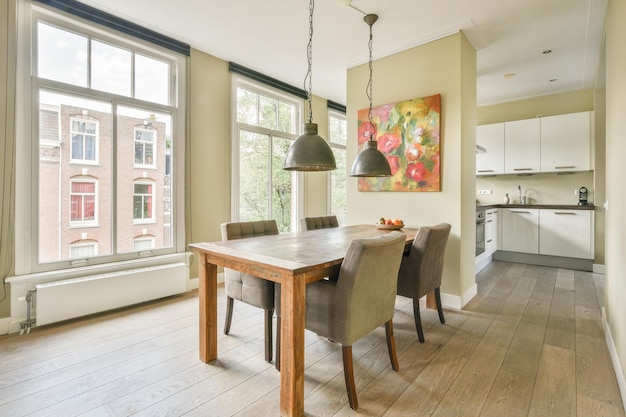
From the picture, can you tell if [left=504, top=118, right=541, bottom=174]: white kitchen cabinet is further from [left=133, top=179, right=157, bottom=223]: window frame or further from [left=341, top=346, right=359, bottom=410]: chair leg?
[left=133, top=179, right=157, bottom=223]: window frame

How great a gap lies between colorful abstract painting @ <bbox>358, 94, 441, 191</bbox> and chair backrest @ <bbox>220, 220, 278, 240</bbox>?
145cm

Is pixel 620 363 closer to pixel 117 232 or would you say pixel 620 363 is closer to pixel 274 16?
pixel 274 16

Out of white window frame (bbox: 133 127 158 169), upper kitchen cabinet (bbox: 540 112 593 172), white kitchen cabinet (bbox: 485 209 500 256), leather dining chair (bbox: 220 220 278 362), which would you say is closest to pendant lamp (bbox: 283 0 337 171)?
leather dining chair (bbox: 220 220 278 362)

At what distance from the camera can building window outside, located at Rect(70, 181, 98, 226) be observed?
2.86 m

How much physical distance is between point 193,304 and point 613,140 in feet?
12.8

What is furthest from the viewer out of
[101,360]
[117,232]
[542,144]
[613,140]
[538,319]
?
[542,144]

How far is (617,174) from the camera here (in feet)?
6.66

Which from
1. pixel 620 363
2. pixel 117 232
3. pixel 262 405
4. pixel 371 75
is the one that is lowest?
pixel 262 405

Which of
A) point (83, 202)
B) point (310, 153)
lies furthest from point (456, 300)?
point (83, 202)

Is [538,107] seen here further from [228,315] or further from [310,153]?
[228,315]

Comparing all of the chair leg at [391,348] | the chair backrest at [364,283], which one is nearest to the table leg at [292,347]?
the chair backrest at [364,283]

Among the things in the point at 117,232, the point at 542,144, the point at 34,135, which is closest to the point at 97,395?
the point at 117,232

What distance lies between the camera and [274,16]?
294cm

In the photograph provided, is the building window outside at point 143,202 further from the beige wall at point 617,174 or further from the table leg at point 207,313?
the beige wall at point 617,174
